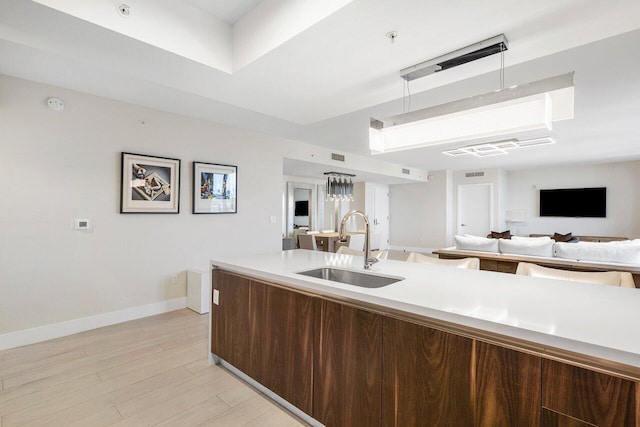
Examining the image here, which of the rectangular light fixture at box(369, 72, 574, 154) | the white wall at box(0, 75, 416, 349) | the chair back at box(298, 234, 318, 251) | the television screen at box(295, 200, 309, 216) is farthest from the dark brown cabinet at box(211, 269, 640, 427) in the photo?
the television screen at box(295, 200, 309, 216)

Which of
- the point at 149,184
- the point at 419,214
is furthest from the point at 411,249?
the point at 149,184

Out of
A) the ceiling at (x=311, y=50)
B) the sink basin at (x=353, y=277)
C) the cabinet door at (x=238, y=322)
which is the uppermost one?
the ceiling at (x=311, y=50)

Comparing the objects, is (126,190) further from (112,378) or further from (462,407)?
(462,407)

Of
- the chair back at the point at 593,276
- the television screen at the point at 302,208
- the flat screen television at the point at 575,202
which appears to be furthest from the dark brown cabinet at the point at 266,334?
the flat screen television at the point at 575,202

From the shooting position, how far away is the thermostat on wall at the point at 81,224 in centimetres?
311

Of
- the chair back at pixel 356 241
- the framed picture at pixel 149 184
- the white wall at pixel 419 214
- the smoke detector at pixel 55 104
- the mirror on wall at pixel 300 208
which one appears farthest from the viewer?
the white wall at pixel 419 214

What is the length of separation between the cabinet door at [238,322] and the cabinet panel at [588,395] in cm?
152

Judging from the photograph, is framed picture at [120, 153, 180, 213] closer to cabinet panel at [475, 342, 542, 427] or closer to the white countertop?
the white countertop

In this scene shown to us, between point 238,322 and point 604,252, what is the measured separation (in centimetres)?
394

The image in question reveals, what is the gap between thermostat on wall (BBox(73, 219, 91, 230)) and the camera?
3.11 metres

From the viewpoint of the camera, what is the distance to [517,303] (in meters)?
1.29

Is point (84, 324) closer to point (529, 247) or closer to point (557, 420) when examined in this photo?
point (557, 420)

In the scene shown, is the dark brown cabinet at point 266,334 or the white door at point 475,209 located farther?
the white door at point 475,209

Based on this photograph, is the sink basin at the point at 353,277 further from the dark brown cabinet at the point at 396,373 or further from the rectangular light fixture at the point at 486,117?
the rectangular light fixture at the point at 486,117
